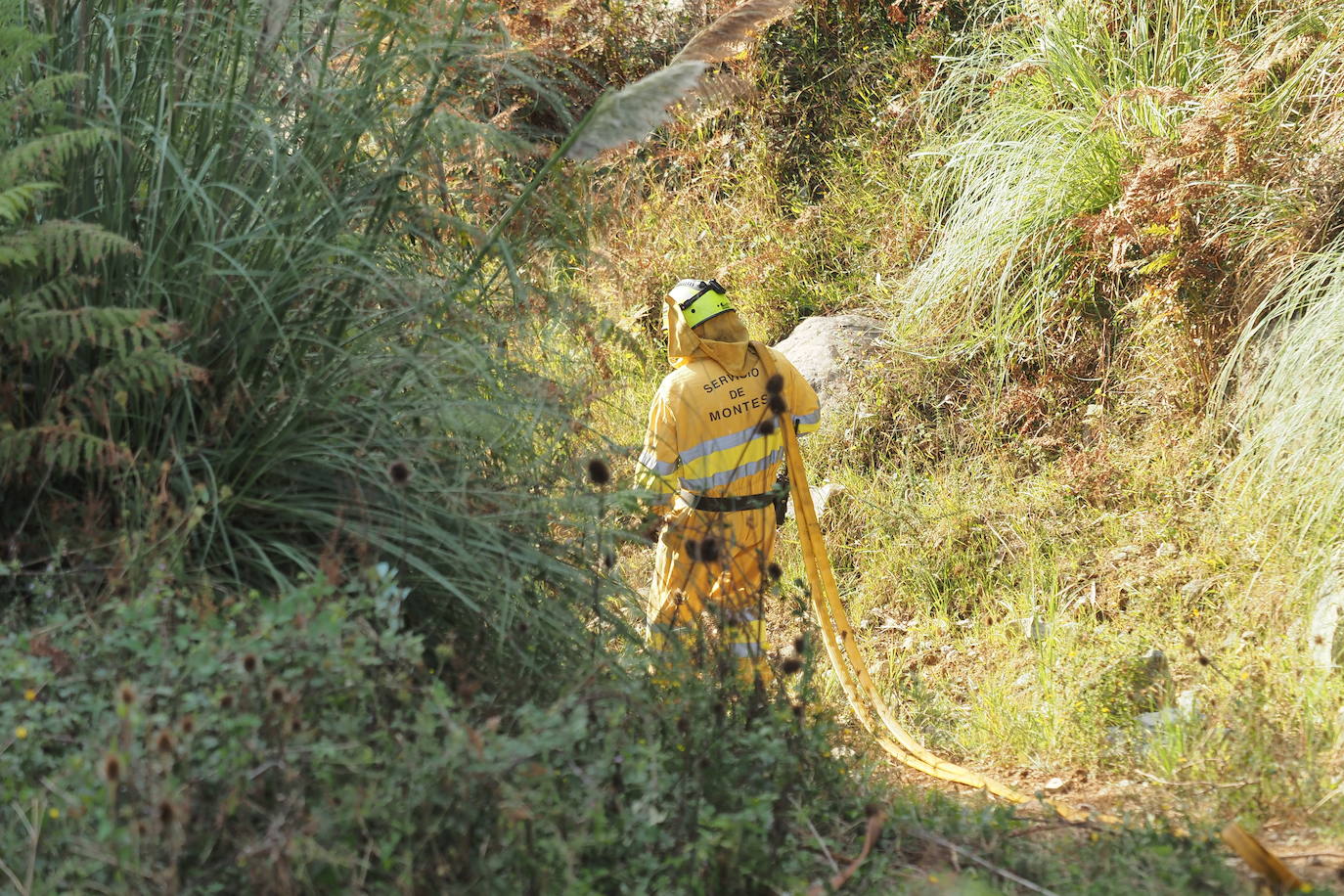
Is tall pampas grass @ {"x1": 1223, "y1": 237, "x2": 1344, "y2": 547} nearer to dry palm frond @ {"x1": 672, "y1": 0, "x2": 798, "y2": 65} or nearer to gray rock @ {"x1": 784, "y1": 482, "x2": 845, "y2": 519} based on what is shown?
gray rock @ {"x1": 784, "y1": 482, "x2": 845, "y2": 519}

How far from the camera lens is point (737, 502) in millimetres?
6090

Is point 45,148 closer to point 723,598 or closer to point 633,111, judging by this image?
point 633,111

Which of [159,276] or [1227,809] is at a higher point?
[159,276]

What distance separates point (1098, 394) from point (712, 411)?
2995mm

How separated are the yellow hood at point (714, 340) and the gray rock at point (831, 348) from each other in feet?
9.05

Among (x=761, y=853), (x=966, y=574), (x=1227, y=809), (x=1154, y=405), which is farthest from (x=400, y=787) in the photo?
(x=1154, y=405)

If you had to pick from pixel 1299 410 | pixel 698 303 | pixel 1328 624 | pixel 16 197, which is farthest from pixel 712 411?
pixel 16 197

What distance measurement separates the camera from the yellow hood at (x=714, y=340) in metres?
6.27

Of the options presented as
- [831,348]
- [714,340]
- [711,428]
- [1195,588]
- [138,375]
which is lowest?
[1195,588]

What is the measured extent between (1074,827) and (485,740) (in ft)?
6.33

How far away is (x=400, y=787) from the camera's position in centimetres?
289

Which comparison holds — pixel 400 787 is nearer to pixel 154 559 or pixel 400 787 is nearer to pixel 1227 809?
pixel 154 559

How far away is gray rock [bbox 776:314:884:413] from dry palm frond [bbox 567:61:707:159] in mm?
5162

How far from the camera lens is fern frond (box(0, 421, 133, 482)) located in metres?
3.44
